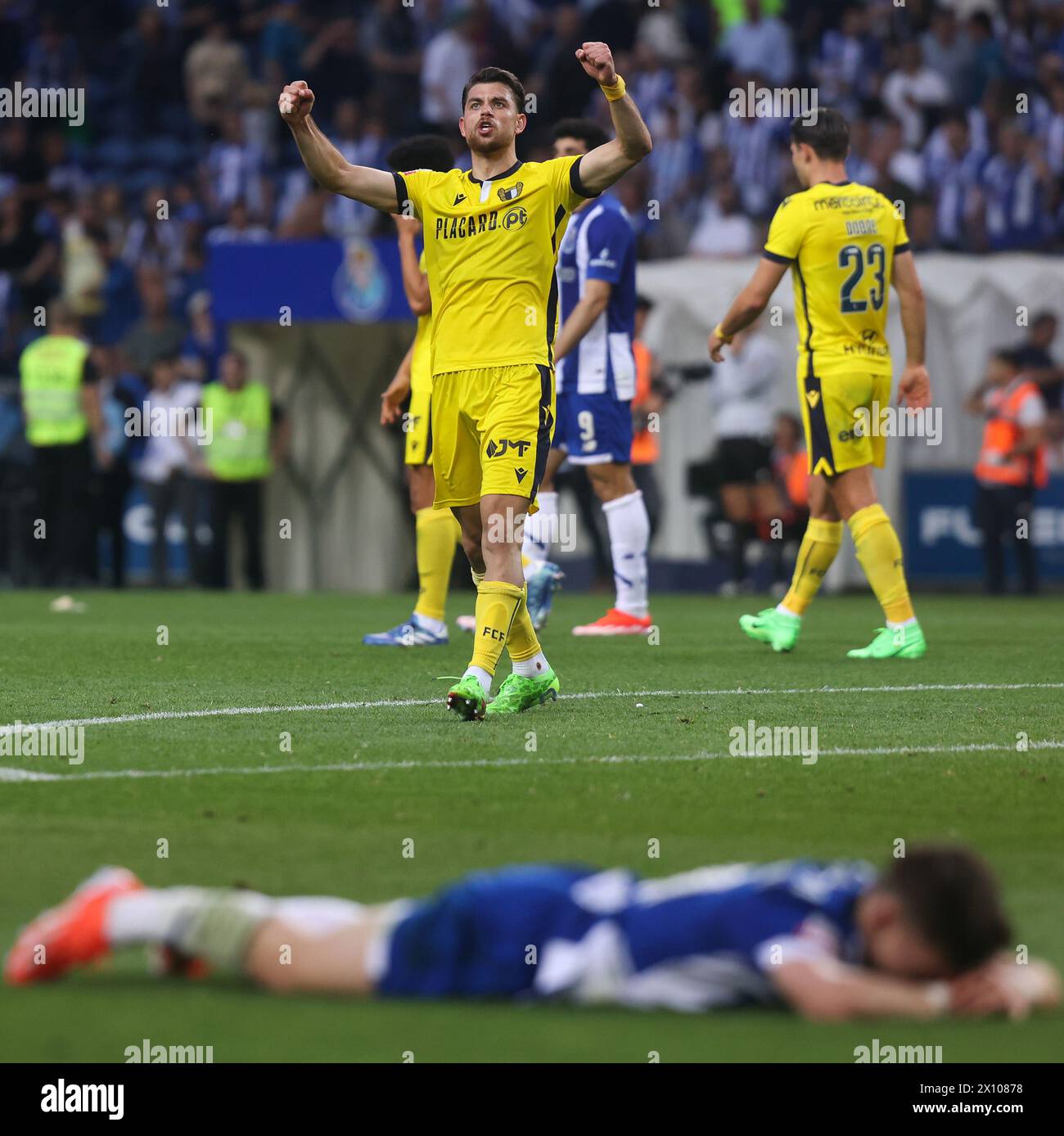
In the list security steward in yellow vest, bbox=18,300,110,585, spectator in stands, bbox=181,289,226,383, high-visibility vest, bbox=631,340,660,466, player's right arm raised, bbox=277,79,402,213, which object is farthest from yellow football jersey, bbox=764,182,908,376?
spectator in stands, bbox=181,289,226,383

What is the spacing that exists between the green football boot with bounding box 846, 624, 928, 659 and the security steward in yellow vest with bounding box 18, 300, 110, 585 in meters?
10.5

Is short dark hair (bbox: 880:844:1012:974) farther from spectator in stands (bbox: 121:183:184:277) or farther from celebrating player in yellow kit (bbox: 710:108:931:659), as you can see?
spectator in stands (bbox: 121:183:184:277)

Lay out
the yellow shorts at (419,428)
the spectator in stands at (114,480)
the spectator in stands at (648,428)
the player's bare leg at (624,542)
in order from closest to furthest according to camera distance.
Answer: the yellow shorts at (419,428)
the player's bare leg at (624,542)
the spectator in stands at (648,428)
the spectator in stands at (114,480)

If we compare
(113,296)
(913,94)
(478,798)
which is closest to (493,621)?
(478,798)

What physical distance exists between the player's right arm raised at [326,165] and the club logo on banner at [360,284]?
10898mm

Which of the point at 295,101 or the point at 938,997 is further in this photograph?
the point at 295,101

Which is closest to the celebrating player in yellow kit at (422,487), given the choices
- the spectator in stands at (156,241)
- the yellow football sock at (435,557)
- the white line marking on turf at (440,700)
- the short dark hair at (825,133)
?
the yellow football sock at (435,557)

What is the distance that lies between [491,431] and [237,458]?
11916 mm

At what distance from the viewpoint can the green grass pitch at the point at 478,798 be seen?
3637 millimetres

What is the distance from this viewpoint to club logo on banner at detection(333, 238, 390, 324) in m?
18.8

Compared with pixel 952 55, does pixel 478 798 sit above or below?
below

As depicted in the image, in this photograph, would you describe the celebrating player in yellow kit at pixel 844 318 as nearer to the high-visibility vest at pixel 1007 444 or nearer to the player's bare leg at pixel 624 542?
the player's bare leg at pixel 624 542

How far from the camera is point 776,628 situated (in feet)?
36.2

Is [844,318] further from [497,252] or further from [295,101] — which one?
[295,101]
